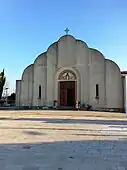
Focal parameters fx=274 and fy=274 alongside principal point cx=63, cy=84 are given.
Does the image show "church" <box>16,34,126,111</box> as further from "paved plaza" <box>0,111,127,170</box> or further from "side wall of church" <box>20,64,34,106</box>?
"paved plaza" <box>0,111,127,170</box>

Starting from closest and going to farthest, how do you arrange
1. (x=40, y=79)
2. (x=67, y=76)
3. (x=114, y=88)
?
(x=114, y=88)
(x=67, y=76)
(x=40, y=79)

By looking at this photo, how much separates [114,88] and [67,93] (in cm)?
595

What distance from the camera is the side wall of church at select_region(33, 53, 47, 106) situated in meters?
34.6

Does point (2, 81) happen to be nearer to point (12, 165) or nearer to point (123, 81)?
point (123, 81)

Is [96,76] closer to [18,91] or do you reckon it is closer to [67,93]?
[67,93]

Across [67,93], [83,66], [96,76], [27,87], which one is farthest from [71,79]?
[27,87]

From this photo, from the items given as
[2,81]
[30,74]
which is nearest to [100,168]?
[30,74]

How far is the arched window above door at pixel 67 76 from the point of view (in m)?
34.2

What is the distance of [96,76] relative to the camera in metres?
33.6

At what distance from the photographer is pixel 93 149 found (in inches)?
299

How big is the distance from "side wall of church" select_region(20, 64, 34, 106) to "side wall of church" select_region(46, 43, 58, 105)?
2.49 metres

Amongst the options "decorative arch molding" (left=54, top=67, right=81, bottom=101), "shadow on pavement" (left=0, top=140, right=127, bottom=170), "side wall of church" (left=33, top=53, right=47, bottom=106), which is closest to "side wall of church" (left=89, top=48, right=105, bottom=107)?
"decorative arch molding" (left=54, top=67, right=81, bottom=101)

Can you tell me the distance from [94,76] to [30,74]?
330 inches

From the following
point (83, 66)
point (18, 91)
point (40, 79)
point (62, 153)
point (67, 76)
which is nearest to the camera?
point (62, 153)
